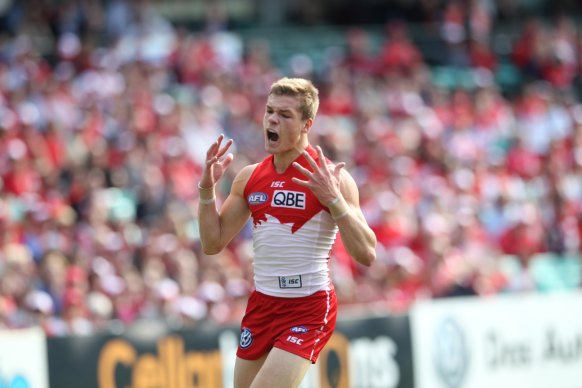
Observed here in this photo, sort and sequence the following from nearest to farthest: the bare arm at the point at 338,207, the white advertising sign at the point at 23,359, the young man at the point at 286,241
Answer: the bare arm at the point at 338,207, the young man at the point at 286,241, the white advertising sign at the point at 23,359

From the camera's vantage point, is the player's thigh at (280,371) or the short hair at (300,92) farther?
the short hair at (300,92)

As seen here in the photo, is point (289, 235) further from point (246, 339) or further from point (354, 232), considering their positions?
point (246, 339)

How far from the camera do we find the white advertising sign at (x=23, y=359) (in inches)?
389

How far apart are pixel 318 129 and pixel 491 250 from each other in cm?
303

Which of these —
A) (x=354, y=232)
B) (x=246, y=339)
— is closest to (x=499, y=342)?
(x=246, y=339)

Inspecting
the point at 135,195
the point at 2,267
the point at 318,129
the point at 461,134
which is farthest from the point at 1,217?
the point at 461,134

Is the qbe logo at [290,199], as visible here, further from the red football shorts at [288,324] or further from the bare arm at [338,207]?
the red football shorts at [288,324]

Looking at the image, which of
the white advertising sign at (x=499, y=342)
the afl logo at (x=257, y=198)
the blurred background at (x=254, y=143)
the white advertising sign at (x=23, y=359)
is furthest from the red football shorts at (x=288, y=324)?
the white advertising sign at (x=499, y=342)

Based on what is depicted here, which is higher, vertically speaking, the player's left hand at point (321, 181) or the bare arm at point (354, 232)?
the player's left hand at point (321, 181)

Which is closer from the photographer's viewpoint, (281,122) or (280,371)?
(280,371)

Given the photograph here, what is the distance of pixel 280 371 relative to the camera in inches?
282

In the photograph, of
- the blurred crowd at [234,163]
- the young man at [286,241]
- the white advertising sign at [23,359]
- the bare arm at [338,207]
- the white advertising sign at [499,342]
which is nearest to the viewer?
the bare arm at [338,207]

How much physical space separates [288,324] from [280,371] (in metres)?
0.35

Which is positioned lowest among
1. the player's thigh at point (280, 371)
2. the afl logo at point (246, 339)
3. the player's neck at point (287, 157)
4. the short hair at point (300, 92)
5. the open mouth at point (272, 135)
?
the player's thigh at point (280, 371)
